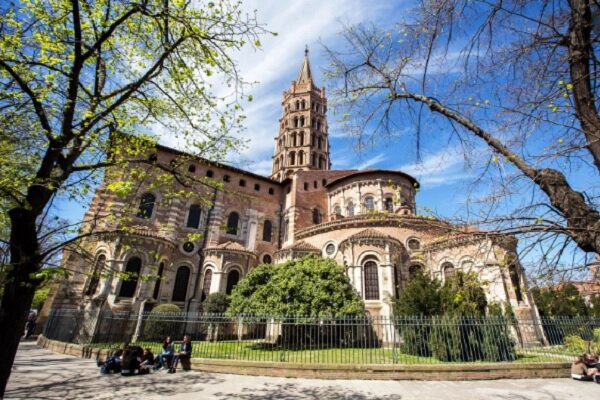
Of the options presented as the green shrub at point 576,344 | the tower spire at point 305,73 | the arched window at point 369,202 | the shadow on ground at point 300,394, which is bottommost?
the shadow on ground at point 300,394

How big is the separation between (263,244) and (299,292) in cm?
1178

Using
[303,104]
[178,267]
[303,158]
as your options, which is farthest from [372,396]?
[303,104]

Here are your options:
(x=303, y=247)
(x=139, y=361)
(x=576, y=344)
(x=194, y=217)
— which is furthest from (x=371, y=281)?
(x=194, y=217)

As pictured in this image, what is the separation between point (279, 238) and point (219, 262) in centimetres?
719

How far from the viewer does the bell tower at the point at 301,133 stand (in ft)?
134

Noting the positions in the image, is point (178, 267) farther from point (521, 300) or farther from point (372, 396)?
point (521, 300)

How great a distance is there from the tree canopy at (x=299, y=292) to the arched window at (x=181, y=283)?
6512 mm

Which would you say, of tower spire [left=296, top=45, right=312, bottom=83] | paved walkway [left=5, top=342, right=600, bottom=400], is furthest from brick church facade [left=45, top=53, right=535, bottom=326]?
tower spire [left=296, top=45, right=312, bottom=83]

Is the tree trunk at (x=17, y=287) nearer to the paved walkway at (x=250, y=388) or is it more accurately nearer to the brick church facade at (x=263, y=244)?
the paved walkway at (x=250, y=388)

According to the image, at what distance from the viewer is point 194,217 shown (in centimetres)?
2598

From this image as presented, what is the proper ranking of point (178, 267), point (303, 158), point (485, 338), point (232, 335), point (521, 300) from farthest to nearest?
1. point (303, 158)
2. point (178, 267)
3. point (232, 335)
4. point (521, 300)
5. point (485, 338)

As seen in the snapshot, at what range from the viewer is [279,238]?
28391mm

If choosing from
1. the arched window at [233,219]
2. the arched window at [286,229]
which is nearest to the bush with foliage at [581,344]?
the arched window at [286,229]

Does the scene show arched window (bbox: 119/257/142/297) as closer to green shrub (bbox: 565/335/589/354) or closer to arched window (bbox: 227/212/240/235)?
arched window (bbox: 227/212/240/235)
